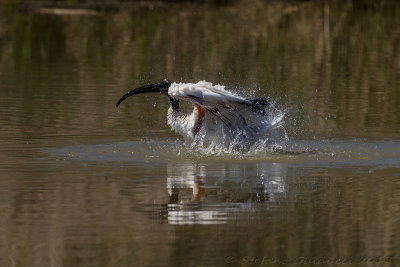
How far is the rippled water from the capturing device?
312 inches

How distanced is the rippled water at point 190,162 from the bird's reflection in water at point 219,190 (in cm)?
2

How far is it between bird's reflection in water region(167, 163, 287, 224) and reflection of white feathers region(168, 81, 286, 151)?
0.96m

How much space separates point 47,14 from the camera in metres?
29.0

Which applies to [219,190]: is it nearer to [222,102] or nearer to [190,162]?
[190,162]

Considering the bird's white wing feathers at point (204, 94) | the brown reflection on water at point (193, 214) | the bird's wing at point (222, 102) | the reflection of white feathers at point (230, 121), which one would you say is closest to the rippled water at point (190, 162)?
the brown reflection on water at point (193, 214)

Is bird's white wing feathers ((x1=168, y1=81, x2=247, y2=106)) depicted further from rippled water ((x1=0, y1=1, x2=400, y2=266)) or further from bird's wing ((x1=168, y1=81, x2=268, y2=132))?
rippled water ((x1=0, y1=1, x2=400, y2=266))

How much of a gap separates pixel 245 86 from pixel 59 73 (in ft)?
12.0

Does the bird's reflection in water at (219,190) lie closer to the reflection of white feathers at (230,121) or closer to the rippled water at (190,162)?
the rippled water at (190,162)

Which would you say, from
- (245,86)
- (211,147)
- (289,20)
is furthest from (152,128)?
(289,20)

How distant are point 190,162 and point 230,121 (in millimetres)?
1125

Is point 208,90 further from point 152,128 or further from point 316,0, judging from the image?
point 316,0

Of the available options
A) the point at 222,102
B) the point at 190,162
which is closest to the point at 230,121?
the point at 222,102

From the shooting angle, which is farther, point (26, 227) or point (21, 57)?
point (21, 57)

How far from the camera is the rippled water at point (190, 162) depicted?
7.91 meters
